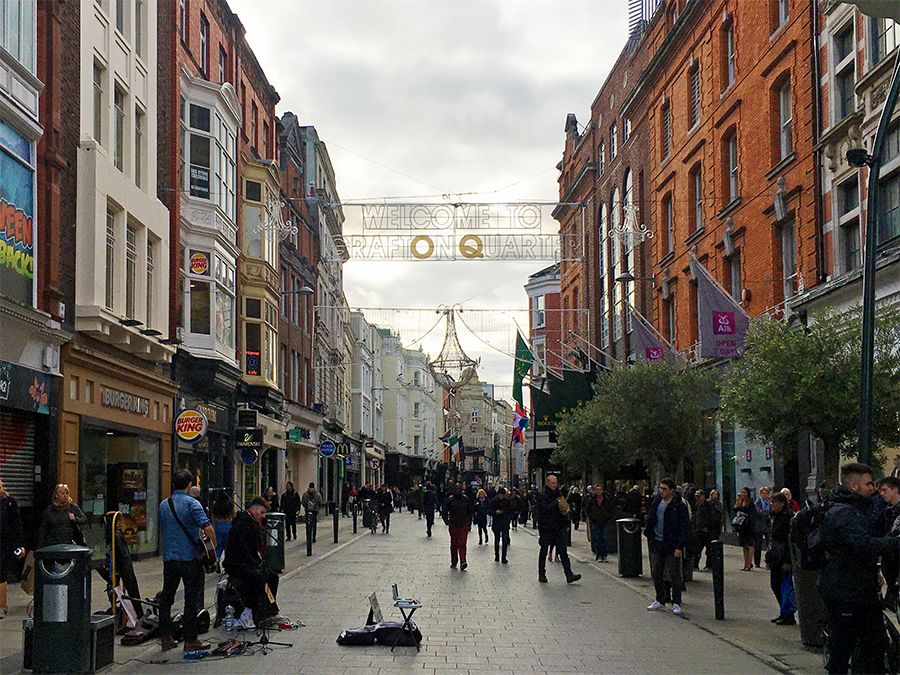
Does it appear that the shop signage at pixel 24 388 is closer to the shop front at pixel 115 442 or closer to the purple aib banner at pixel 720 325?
the shop front at pixel 115 442

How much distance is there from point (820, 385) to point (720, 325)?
18.0 feet

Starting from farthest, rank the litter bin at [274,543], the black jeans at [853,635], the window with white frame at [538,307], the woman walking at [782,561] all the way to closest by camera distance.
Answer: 1. the window with white frame at [538,307]
2. the litter bin at [274,543]
3. the woman walking at [782,561]
4. the black jeans at [853,635]

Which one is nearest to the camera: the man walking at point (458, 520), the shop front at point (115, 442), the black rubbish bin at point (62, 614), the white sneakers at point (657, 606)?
the black rubbish bin at point (62, 614)

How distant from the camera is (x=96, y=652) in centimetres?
903

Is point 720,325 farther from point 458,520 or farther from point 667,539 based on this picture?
point 667,539

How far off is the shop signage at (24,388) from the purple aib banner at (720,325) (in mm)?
13043

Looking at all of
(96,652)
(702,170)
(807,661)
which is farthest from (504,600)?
(702,170)

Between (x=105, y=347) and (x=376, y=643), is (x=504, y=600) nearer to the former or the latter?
(x=376, y=643)

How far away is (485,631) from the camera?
1180 cm

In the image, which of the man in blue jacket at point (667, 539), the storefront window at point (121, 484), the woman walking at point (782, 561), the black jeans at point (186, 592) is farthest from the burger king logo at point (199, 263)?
the woman walking at point (782, 561)

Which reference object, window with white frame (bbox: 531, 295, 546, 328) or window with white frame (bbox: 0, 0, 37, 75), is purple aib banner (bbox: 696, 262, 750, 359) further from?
window with white frame (bbox: 531, 295, 546, 328)

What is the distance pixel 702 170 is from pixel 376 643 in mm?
24249

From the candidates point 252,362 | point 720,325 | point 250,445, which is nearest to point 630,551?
point 720,325

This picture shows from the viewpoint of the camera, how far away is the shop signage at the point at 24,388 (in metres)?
15.7
